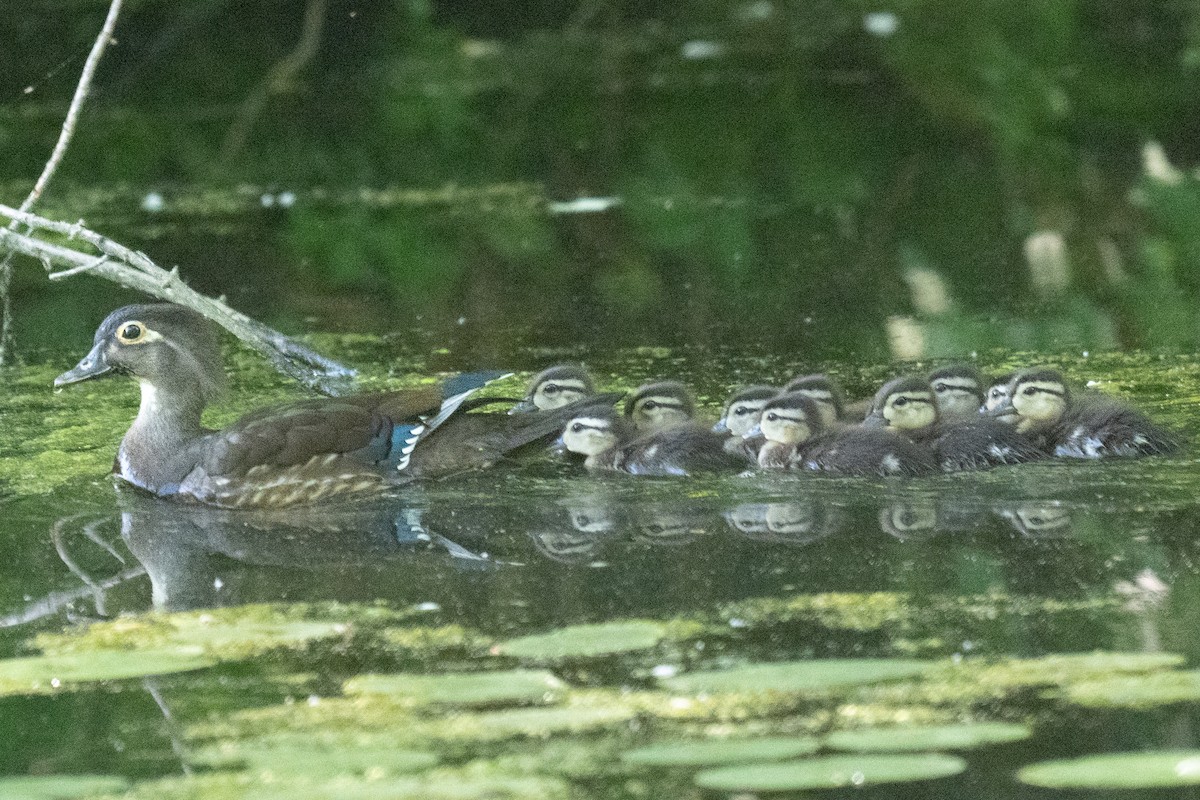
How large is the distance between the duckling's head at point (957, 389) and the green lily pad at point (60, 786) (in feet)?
9.60

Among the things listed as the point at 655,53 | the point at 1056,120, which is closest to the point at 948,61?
the point at 1056,120

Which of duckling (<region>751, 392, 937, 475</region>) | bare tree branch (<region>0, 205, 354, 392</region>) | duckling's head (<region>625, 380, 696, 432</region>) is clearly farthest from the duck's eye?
duckling (<region>751, 392, 937, 475</region>)

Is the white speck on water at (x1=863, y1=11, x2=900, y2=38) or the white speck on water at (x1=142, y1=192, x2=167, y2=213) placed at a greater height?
the white speck on water at (x1=863, y1=11, x2=900, y2=38)

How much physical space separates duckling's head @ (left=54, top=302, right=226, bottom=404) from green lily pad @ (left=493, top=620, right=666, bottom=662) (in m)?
1.98

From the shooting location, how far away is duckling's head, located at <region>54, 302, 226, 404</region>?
5.54m

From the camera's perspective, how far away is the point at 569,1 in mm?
15477

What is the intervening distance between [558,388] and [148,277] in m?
1.21

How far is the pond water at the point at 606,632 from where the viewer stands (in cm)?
324

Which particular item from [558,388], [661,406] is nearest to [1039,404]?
[661,406]

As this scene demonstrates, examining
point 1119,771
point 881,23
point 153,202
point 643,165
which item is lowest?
point 1119,771

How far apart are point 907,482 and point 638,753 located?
197 cm

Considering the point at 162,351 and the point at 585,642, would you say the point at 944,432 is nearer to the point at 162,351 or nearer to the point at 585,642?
the point at 585,642

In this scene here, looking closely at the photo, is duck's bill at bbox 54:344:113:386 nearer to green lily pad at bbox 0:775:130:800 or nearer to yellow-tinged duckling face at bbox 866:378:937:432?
yellow-tinged duckling face at bbox 866:378:937:432

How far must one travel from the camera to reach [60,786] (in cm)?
327
